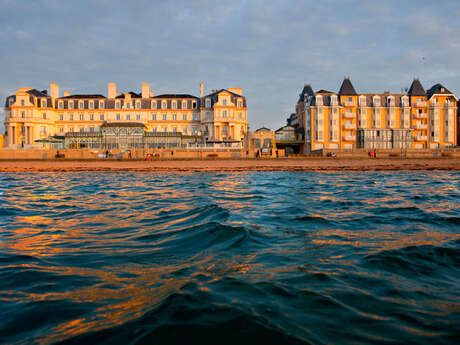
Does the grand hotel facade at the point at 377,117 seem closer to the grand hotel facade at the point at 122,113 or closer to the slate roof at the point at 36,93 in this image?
the grand hotel facade at the point at 122,113

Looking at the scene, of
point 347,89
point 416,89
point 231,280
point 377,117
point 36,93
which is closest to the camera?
point 231,280

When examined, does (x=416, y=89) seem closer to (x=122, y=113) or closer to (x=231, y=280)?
(x=122, y=113)

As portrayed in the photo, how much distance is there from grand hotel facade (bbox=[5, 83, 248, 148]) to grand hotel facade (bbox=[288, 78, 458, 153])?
1811 cm

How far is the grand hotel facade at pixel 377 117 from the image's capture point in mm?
71688

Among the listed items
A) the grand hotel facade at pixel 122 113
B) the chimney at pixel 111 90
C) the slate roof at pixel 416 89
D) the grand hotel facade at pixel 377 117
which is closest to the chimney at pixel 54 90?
the grand hotel facade at pixel 122 113

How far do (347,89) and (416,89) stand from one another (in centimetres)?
1698

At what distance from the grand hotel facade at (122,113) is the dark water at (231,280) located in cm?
6419

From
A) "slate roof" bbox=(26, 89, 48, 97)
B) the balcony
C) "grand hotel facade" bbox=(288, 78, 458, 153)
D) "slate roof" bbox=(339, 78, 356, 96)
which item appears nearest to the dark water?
"grand hotel facade" bbox=(288, 78, 458, 153)

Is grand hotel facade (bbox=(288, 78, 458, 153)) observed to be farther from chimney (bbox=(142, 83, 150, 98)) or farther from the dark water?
the dark water

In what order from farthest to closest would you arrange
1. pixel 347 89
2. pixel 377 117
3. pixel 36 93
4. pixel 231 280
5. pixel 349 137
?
1. pixel 36 93
2. pixel 347 89
3. pixel 377 117
4. pixel 349 137
5. pixel 231 280

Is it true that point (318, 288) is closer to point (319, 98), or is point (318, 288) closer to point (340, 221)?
point (340, 221)

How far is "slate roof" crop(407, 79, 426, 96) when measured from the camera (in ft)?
242

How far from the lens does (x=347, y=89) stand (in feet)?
243

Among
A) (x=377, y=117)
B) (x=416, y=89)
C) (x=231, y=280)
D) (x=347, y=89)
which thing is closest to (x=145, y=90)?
(x=347, y=89)
